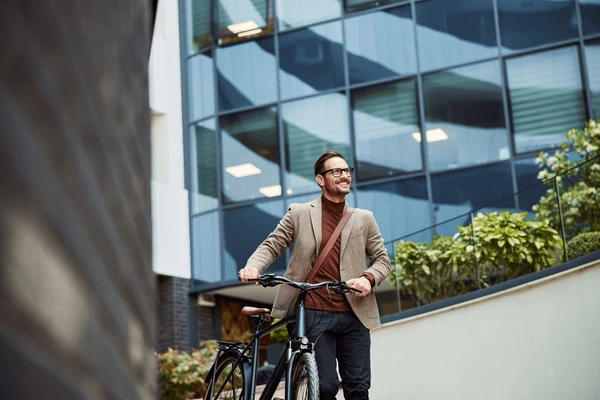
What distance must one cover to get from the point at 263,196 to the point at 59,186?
52.5 ft

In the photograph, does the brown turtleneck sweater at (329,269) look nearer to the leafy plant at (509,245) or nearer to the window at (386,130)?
the leafy plant at (509,245)

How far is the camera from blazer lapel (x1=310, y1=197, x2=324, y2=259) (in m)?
4.86

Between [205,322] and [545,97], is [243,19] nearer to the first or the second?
[205,322]

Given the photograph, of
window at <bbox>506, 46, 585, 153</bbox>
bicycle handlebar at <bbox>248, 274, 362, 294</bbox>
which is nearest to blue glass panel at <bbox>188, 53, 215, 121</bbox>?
window at <bbox>506, 46, 585, 153</bbox>

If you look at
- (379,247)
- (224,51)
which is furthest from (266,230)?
(379,247)

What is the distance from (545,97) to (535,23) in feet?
4.32

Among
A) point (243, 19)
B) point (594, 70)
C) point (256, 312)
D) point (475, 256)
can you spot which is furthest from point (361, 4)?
point (256, 312)

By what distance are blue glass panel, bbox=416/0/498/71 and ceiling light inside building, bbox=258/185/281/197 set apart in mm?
3430

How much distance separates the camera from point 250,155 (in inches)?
651

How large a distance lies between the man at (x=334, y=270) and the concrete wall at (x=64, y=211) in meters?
4.52

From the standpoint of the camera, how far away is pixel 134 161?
0.48 feet

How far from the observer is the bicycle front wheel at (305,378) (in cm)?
449

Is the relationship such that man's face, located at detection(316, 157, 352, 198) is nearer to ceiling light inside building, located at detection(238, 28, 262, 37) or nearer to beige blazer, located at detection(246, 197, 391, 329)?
beige blazer, located at detection(246, 197, 391, 329)

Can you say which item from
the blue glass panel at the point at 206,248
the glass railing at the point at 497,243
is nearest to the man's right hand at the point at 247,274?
the glass railing at the point at 497,243
